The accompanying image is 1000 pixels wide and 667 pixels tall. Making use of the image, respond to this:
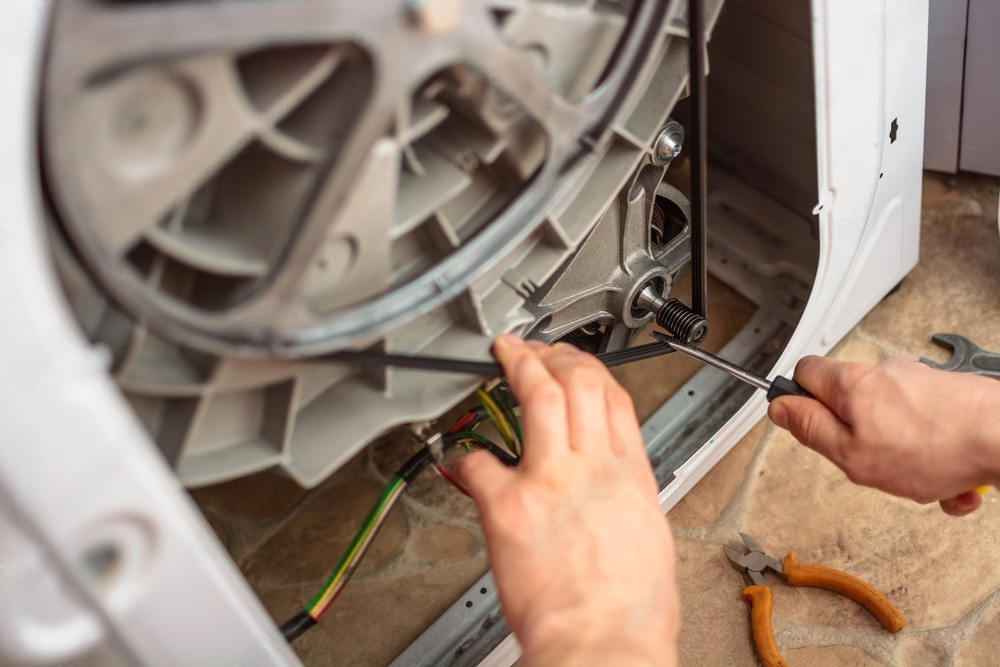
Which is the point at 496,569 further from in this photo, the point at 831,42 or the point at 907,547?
the point at 907,547

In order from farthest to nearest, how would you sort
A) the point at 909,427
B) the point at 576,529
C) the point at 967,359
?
the point at 967,359 → the point at 909,427 → the point at 576,529

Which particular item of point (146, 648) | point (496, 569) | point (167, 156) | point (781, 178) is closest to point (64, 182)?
point (167, 156)

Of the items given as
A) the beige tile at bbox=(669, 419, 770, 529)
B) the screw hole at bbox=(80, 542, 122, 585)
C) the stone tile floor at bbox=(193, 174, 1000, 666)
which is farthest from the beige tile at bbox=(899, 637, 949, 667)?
the screw hole at bbox=(80, 542, 122, 585)

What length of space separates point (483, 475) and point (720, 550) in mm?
576

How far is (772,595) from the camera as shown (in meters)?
1.20

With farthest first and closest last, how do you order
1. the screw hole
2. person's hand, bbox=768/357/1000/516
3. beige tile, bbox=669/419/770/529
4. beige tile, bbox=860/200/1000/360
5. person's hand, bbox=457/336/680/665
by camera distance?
beige tile, bbox=860/200/1000/360, beige tile, bbox=669/419/770/529, person's hand, bbox=768/357/1000/516, person's hand, bbox=457/336/680/665, the screw hole

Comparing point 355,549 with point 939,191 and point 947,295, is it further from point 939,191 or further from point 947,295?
point 939,191

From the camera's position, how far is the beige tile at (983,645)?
114 centimetres

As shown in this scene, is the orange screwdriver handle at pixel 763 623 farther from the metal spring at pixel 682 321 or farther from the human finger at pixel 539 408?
the human finger at pixel 539 408

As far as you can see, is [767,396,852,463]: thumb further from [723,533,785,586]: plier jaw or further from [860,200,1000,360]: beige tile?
[860,200,1000,360]: beige tile

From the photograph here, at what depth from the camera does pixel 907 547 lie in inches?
48.6

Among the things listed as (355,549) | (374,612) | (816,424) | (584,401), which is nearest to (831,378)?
(816,424)

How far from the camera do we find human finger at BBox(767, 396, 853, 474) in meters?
0.91

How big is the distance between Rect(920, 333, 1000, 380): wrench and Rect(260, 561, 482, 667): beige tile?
0.75 metres
